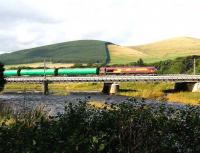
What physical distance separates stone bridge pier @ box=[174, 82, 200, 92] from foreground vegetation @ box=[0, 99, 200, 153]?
104501 millimetres

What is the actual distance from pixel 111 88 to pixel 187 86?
22.2 meters

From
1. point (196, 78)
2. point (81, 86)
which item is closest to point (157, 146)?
point (196, 78)

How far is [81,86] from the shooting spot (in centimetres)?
16625

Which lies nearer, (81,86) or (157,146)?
(157,146)

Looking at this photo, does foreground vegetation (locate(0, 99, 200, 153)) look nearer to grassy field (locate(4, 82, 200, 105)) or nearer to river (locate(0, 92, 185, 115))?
river (locate(0, 92, 185, 115))

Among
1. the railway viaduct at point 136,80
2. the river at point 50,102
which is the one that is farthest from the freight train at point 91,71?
the river at point 50,102

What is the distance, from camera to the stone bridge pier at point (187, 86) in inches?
4786

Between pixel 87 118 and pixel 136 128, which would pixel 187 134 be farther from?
pixel 87 118

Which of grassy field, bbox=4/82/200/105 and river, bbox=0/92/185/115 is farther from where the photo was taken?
grassy field, bbox=4/82/200/105

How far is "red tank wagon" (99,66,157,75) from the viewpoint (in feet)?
510

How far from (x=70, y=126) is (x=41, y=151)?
1.96 meters

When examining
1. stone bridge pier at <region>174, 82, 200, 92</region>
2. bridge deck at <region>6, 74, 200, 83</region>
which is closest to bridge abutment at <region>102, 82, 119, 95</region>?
bridge deck at <region>6, 74, 200, 83</region>

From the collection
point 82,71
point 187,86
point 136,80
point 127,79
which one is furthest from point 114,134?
point 82,71

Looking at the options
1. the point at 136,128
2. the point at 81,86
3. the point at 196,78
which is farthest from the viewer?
the point at 81,86
